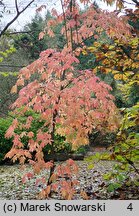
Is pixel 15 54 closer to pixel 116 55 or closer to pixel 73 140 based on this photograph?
pixel 116 55

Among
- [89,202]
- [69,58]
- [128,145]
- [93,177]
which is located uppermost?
[69,58]

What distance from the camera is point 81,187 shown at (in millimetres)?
4098

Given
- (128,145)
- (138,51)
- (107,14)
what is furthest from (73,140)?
(138,51)

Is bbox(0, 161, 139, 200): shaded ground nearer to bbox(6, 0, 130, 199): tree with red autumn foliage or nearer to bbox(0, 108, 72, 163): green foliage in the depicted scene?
bbox(6, 0, 130, 199): tree with red autumn foliage

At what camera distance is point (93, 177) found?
4746mm

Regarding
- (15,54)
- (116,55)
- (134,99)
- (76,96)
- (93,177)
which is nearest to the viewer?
(76,96)

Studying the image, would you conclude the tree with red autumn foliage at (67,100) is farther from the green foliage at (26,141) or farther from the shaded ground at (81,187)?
the green foliage at (26,141)

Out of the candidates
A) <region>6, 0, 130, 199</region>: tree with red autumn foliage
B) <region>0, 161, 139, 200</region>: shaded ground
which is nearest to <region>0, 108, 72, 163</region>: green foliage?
<region>0, 161, 139, 200</region>: shaded ground

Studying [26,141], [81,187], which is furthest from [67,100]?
[26,141]

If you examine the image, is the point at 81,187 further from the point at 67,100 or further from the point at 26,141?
the point at 26,141

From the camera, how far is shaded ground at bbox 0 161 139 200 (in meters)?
3.63

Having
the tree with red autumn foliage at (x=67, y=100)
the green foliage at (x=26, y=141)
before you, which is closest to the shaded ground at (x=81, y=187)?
the tree with red autumn foliage at (x=67, y=100)

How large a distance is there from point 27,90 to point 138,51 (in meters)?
1.88

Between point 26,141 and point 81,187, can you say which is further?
point 26,141
